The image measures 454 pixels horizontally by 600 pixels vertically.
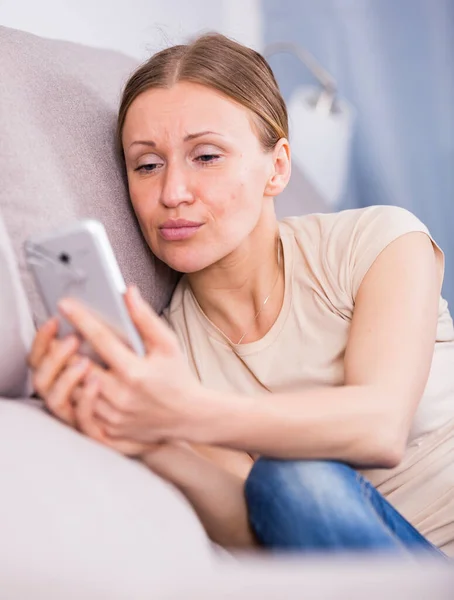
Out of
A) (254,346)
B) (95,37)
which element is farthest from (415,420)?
(95,37)

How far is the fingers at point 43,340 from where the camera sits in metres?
0.82

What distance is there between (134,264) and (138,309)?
1.42 ft

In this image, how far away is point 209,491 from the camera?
92 cm

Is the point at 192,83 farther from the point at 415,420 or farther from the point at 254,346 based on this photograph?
the point at 415,420

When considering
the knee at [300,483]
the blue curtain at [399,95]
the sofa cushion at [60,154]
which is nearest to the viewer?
the knee at [300,483]

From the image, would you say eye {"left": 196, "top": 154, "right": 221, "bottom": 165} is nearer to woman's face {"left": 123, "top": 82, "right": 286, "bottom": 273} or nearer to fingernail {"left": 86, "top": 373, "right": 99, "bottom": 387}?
woman's face {"left": 123, "top": 82, "right": 286, "bottom": 273}

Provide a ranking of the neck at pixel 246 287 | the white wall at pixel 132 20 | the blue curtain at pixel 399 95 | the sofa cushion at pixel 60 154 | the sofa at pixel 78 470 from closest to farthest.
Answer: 1. the sofa at pixel 78 470
2. the sofa cushion at pixel 60 154
3. the neck at pixel 246 287
4. the white wall at pixel 132 20
5. the blue curtain at pixel 399 95

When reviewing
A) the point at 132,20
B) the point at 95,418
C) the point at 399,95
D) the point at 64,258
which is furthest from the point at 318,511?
the point at 399,95

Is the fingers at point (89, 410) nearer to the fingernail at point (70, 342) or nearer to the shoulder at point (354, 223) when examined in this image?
the fingernail at point (70, 342)

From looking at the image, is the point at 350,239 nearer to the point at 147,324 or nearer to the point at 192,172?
the point at 192,172

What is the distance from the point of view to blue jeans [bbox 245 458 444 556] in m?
0.80

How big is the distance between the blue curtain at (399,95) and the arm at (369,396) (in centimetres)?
132

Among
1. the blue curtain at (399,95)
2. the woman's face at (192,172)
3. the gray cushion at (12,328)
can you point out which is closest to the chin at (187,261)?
the woman's face at (192,172)

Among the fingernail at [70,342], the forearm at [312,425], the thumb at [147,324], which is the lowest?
the forearm at [312,425]
